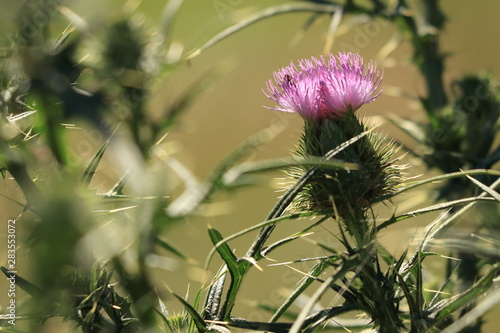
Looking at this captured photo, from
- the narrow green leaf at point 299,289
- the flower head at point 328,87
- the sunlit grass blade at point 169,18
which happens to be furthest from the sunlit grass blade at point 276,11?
the narrow green leaf at point 299,289

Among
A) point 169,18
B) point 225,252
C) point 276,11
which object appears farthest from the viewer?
point 169,18

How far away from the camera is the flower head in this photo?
747mm

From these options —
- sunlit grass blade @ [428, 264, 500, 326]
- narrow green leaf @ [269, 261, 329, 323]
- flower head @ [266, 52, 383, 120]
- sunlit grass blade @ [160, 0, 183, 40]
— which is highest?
flower head @ [266, 52, 383, 120]

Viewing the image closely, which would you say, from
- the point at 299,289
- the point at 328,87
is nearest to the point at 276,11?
the point at 328,87

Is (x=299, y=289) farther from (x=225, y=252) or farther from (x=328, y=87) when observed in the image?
(x=328, y=87)

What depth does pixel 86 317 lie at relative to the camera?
0.59 metres

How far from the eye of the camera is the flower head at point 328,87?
0.75 m

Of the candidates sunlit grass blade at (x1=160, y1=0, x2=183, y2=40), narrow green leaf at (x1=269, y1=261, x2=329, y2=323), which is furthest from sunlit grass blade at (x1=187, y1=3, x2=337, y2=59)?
narrow green leaf at (x1=269, y1=261, x2=329, y2=323)

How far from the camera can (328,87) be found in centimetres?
74

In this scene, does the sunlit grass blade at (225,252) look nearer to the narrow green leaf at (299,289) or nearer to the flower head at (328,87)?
the narrow green leaf at (299,289)

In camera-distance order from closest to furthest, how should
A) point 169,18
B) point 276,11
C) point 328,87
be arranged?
point 328,87 → point 276,11 → point 169,18

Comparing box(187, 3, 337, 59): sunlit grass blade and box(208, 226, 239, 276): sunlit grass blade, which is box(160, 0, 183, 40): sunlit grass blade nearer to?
box(187, 3, 337, 59): sunlit grass blade

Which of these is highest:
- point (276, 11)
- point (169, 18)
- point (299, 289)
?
point (276, 11)

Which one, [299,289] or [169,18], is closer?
[299,289]
